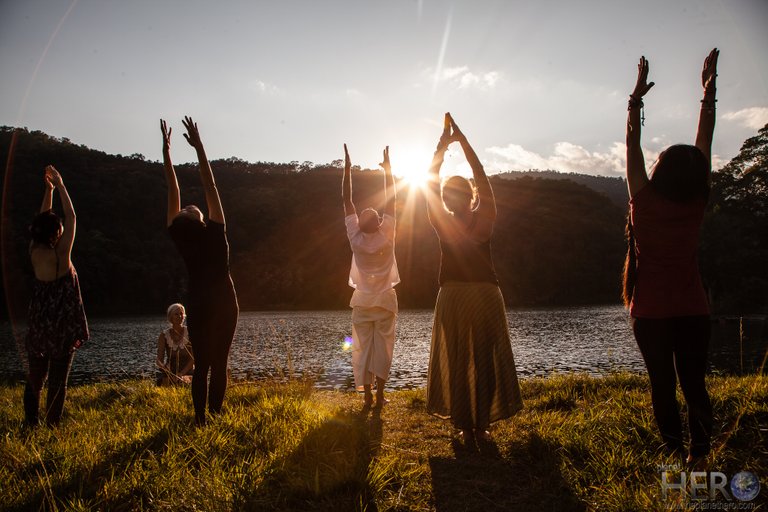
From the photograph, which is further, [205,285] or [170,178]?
[170,178]

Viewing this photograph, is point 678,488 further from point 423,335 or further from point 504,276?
point 504,276

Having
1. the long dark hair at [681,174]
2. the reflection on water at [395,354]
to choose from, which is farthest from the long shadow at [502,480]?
the reflection on water at [395,354]

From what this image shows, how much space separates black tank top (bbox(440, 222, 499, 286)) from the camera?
3.91m

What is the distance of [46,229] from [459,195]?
11.8 feet

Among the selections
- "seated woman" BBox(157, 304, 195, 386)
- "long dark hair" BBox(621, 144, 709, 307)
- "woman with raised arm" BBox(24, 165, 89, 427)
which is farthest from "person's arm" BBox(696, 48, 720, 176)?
"seated woman" BBox(157, 304, 195, 386)

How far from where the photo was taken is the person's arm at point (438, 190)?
4.07 meters

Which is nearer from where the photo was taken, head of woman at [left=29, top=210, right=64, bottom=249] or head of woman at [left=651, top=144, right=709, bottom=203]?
head of woman at [left=651, top=144, right=709, bottom=203]

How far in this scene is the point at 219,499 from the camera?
2.49 meters

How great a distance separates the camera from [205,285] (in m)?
3.88

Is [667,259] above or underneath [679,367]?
above

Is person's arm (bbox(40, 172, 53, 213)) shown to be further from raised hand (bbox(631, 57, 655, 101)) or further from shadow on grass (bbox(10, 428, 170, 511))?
raised hand (bbox(631, 57, 655, 101))

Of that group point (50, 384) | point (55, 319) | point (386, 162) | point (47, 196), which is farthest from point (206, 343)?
point (386, 162)

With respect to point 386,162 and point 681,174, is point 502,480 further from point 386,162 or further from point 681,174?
point 386,162

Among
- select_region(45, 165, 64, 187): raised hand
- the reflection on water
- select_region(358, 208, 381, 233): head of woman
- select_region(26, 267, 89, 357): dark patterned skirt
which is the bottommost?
the reflection on water
